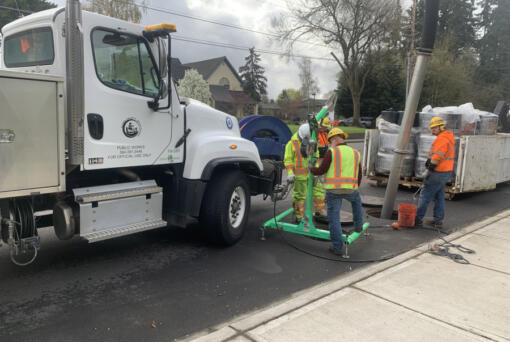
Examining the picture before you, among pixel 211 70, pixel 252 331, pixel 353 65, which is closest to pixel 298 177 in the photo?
pixel 252 331

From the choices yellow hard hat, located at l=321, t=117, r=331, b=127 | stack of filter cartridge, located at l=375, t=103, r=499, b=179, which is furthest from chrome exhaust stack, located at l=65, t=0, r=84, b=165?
stack of filter cartridge, located at l=375, t=103, r=499, b=179

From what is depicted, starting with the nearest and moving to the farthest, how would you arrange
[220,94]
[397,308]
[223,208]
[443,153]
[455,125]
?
[397,308], [223,208], [443,153], [455,125], [220,94]

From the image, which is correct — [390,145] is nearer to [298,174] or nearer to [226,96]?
[298,174]

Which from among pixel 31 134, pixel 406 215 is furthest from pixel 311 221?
pixel 31 134

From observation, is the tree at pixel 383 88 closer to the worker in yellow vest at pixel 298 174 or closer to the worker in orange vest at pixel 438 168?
the worker in orange vest at pixel 438 168

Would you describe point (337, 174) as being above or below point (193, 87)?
below

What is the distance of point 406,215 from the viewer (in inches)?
257

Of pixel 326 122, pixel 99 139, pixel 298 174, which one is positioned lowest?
pixel 298 174

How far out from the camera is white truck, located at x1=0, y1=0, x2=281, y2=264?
138 inches

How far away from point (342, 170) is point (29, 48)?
12.4ft

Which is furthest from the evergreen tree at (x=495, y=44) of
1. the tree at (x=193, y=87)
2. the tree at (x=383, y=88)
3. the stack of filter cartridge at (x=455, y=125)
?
the stack of filter cartridge at (x=455, y=125)

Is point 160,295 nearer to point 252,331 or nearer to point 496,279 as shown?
point 252,331

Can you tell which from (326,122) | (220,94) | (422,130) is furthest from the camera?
(220,94)

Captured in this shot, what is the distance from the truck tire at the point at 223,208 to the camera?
5.09m
